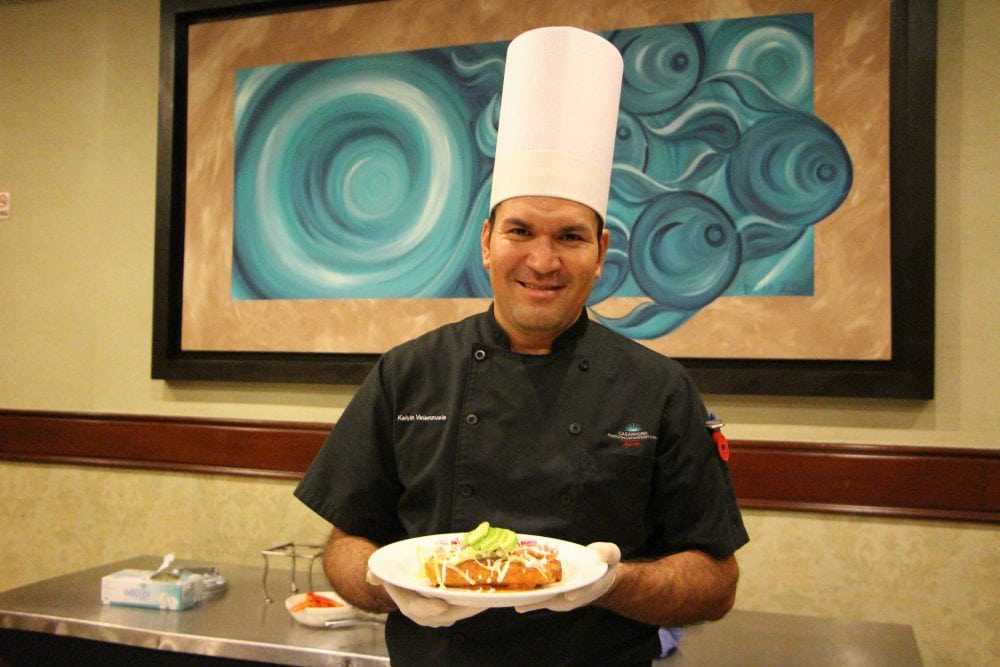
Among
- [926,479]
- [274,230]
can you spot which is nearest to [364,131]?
[274,230]

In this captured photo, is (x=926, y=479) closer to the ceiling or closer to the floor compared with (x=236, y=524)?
closer to the ceiling

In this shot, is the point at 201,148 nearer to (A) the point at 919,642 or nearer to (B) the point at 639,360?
(B) the point at 639,360

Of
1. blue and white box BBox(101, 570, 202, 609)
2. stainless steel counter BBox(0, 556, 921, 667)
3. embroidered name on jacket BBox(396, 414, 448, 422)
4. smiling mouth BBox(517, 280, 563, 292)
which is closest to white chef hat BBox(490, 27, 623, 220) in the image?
smiling mouth BBox(517, 280, 563, 292)

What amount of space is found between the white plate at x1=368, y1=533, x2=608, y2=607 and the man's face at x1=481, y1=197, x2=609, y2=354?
1.25ft

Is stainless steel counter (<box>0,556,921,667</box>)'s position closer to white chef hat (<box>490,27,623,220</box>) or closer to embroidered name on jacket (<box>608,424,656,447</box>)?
embroidered name on jacket (<box>608,424,656,447</box>)

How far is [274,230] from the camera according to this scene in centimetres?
315

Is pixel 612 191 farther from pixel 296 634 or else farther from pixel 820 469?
pixel 296 634

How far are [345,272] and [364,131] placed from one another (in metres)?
0.51

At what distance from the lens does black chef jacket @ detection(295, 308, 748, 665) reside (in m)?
1.45

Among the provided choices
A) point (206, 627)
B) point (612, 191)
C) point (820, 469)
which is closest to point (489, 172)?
point (612, 191)

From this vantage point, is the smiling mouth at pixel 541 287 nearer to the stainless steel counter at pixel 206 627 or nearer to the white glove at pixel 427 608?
the white glove at pixel 427 608

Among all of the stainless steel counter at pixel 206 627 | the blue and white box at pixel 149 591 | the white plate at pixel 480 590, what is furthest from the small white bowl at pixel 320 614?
the white plate at pixel 480 590

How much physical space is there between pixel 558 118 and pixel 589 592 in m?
0.88

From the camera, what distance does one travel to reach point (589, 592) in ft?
3.78
